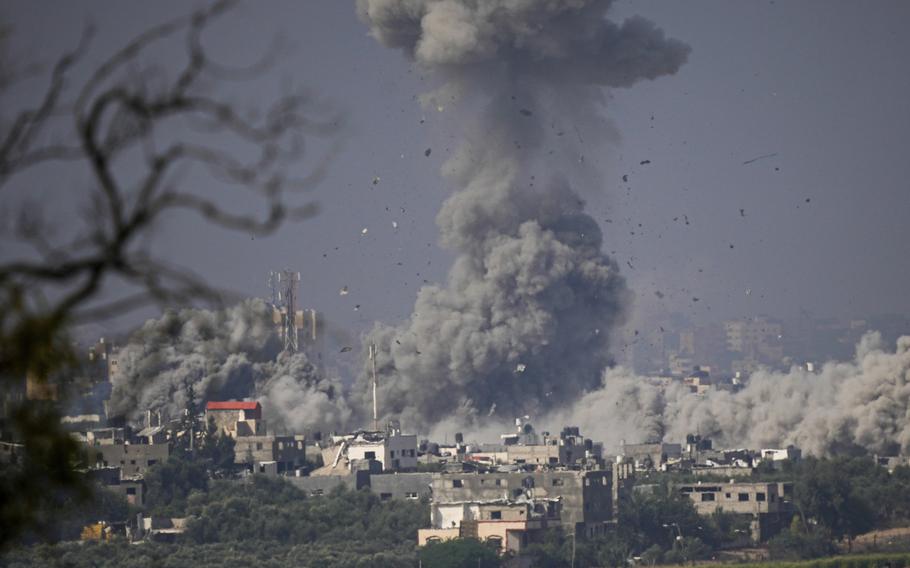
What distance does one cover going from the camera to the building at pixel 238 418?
8050 cm

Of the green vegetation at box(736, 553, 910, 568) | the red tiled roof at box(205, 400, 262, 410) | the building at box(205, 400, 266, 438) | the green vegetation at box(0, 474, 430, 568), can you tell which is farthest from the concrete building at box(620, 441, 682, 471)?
the green vegetation at box(736, 553, 910, 568)

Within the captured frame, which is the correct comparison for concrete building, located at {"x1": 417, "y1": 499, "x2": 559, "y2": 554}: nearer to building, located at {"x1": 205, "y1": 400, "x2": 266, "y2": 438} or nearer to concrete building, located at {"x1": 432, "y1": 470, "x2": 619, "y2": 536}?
concrete building, located at {"x1": 432, "y1": 470, "x2": 619, "y2": 536}

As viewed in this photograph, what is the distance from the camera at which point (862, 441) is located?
81.4 metres

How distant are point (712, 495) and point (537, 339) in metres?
19.9

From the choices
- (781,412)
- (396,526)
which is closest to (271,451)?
(396,526)

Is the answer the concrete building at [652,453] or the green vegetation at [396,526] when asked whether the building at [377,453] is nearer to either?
the green vegetation at [396,526]

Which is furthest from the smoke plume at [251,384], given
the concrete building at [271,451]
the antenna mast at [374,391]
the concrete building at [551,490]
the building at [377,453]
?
the concrete building at [551,490]

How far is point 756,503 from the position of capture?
65062mm

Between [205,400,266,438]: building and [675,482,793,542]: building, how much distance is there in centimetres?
2061

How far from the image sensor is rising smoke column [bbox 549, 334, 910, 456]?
3189 inches

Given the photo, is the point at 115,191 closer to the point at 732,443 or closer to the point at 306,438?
the point at 306,438

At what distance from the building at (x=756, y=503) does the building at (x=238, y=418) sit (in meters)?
20.6

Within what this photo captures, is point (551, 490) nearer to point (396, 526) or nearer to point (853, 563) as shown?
point (396, 526)

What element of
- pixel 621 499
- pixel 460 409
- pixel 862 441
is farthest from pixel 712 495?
pixel 460 409
